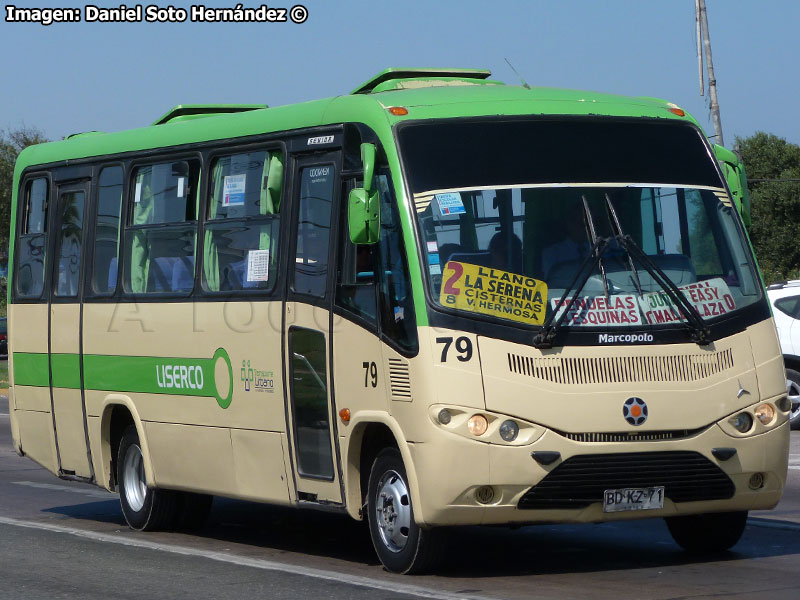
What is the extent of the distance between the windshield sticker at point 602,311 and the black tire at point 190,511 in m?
4.70

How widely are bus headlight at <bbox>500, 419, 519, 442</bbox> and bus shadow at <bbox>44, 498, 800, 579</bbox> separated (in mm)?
809

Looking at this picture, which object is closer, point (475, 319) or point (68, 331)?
point (475, 319)

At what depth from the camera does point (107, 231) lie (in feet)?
43.1

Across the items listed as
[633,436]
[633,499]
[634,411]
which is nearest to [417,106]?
[634,411]

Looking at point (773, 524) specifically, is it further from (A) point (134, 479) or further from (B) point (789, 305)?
(B) point (789, 305)

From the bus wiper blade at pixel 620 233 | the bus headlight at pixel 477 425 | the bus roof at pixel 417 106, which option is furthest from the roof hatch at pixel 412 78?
the bus headlight at pixel 477 425

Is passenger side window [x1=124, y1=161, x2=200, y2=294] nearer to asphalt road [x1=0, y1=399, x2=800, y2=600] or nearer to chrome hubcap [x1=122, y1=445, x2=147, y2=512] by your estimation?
chrome hubcap [x1=122, y1=445, x2=147, y2=512]

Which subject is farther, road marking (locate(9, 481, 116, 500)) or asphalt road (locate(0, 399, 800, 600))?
road marking (locate(9, 481, 116, 500))

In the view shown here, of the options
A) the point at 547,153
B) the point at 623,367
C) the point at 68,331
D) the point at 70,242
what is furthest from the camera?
the point at 70,242

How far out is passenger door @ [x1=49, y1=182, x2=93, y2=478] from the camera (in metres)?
13.4

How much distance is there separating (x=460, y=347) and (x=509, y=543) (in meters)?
2.70

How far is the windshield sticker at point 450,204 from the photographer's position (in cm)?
923

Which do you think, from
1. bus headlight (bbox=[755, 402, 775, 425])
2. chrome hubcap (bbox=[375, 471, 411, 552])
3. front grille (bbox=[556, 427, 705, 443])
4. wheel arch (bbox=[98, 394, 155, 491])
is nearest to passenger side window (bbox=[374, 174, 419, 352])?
chrome hubcap (bbox=[375, 471, 411, 552])

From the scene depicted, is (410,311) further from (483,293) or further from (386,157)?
(386,157)
